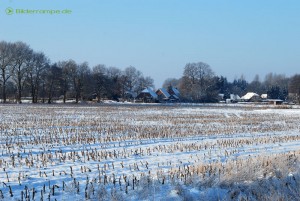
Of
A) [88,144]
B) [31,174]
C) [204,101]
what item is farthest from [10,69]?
[31,174]

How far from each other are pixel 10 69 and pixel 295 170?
71637mm

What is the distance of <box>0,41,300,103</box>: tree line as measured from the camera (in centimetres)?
7250

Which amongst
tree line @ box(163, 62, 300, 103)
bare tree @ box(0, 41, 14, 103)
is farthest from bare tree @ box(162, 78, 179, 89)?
bare tree @ box(0, 41, 14, 103)

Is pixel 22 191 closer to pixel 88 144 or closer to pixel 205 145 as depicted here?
pixel 88 144

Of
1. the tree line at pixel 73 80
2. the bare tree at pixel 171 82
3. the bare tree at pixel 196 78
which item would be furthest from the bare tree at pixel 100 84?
the bare tree at pixel 171 82

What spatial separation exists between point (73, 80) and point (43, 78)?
8813 millimetres

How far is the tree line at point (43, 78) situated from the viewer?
71.8 metres

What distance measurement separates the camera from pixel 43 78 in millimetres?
76875

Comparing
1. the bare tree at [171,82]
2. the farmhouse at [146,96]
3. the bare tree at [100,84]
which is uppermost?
the bare tree at [171,82]

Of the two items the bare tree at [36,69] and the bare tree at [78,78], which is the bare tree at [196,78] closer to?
the bare tree at [78,78]

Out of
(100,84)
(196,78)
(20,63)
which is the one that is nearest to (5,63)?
(20,63)

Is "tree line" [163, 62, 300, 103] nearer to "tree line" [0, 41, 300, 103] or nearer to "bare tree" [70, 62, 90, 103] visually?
"tree line" [0, 41, 300, 103]

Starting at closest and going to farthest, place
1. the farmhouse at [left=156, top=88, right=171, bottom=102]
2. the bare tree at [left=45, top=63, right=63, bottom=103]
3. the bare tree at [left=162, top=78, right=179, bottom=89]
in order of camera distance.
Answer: the bare tree at [left=45, top=63, right=63, bottom=103] < the farmhouse at [left=156, top=88, right=171, bottom=102] < the bare tree at [left=162, top=78, right=179, bottom=89]

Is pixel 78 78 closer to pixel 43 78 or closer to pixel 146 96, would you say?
pixel 43 78
